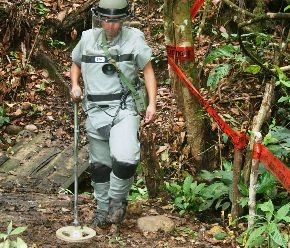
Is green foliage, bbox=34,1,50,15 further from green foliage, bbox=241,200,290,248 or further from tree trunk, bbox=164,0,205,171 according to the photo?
green foliage, bbox=241,200,290,248

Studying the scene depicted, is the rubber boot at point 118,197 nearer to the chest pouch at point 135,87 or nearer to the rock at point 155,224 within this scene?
the rock at point 155,224

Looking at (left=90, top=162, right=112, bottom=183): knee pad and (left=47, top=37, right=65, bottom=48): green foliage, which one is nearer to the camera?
(left=90, top=162, right=112, bottom=183): knee pad

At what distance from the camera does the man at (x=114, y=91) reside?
4.87 m

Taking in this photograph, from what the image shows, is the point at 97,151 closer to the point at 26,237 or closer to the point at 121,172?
the point at 121,172

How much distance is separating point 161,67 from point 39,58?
232 centimetres

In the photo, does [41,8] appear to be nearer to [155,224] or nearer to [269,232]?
[155,224]

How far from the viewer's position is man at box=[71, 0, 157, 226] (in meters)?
4.87

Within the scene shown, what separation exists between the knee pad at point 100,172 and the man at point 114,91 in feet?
0.27

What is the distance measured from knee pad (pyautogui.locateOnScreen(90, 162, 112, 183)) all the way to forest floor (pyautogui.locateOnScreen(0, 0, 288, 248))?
1.51 feet

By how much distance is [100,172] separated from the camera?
523cm

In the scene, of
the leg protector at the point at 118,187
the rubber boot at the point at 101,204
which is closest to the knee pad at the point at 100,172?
the rubber boot at the point at 101,204

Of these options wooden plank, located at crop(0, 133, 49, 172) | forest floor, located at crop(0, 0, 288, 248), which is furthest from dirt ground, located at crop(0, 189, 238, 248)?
wooden plank, located at crop(0, 133, 49, 172)

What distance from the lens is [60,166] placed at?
7.98 m

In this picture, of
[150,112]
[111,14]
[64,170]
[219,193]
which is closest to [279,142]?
[219,193]
